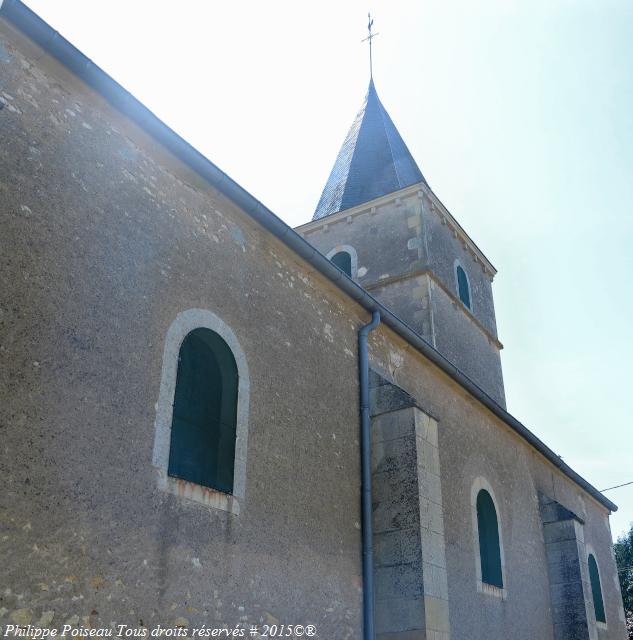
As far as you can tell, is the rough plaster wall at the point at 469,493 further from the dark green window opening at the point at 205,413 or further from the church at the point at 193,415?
the dark green window opening at the point at 205,413

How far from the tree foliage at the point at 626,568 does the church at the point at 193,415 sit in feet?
65.6

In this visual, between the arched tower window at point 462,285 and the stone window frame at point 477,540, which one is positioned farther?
the arched tower window at point 462,285

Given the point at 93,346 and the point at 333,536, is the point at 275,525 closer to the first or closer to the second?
the point at 333,536

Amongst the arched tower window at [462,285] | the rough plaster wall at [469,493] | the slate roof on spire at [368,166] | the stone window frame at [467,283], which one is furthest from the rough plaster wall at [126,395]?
the slate roof on spire at [368,166]

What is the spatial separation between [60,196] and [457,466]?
6.60m

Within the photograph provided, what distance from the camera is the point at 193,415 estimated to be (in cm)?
632

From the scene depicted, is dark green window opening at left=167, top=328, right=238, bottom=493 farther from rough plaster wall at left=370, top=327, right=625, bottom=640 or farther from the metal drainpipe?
rough plaster wall at left=370, top=327, right=625, bottom=640

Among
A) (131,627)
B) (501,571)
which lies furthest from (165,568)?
(501,571)

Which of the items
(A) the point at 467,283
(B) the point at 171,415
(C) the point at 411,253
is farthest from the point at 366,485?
(A) the point at 467,283

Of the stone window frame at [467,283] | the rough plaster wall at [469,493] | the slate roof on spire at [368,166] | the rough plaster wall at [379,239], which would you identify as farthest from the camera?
the slate roof on spire at [368,166]

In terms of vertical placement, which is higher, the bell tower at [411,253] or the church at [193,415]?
the bell tower at [411,253]

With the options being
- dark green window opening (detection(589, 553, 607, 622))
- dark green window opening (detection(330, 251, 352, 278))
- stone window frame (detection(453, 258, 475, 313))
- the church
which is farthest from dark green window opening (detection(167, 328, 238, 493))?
dark green window opening (detection(589, 553, 607, 622))

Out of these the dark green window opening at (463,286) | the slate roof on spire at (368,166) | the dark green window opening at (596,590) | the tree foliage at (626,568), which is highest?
the slate roof on spire at (368,166)

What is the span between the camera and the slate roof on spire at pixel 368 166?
17.0 metres
